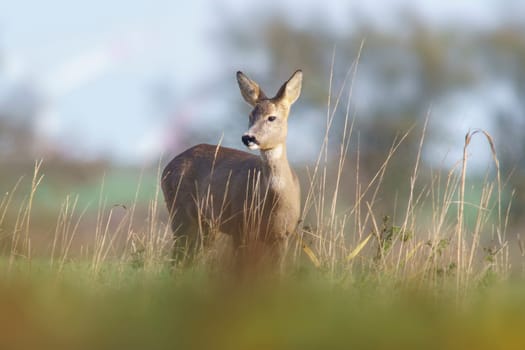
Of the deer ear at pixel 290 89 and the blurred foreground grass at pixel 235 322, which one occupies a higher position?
the deer ear at pixel 290 89

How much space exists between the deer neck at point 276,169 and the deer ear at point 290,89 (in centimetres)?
52

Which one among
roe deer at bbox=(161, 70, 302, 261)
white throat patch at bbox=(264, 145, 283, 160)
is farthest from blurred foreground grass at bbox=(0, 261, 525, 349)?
white throat patch at bbox=(264, 145, 283, 160)

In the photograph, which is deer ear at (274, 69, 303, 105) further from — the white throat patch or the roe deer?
the white throat patch

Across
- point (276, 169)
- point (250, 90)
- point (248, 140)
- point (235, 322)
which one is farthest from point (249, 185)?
point (235, 322)

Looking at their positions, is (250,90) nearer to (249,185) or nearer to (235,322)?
(249,185)

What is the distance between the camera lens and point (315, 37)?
2559 cm

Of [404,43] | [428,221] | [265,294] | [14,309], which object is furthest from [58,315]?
[404,43]

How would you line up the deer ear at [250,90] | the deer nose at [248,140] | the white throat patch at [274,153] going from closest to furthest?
the deer nose at [248,140] → the white throat patch at [274,153] → the deer ear at [250,90]

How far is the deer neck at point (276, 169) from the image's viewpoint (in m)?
8.30

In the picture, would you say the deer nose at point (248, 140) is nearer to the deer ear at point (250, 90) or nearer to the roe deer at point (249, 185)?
the roe deer at point (249, 185)

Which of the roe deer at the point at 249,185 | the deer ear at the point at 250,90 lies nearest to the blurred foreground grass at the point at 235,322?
the roe deer at the point at 249,185

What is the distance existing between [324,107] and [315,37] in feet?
6.52

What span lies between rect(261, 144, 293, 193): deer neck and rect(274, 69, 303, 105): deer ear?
520 millimetres

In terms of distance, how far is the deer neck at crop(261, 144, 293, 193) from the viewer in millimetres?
8305
